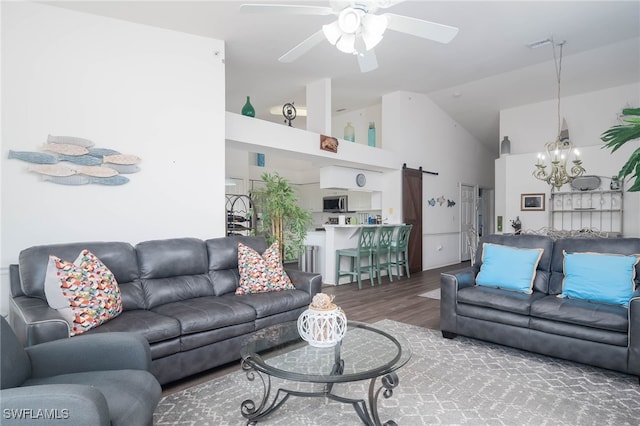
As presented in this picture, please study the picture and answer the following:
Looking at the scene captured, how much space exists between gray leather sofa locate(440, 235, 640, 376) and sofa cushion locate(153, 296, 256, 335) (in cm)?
190

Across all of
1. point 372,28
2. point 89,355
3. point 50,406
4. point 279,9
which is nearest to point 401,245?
point 372,28

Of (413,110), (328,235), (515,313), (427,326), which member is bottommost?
(427,326)

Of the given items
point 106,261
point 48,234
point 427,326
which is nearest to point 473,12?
point 427,326

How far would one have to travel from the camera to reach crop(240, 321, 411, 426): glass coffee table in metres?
1.77

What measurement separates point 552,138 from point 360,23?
6.87 m

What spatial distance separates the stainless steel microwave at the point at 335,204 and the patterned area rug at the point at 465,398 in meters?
5.87

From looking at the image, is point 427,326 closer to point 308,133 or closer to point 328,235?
point 328,235

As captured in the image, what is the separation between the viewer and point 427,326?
12.4 feet

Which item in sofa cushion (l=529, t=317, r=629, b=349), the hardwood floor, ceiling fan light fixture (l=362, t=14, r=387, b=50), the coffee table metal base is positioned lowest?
the hardwood floor

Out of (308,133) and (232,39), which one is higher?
(232,39)

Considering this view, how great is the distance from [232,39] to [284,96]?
2305 millimetres

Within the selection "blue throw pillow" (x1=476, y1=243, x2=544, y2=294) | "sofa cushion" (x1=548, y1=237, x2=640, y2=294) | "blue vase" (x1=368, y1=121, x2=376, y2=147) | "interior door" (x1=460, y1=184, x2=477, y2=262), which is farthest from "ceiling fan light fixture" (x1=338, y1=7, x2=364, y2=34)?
"interior door" (x1=460, y1=184, x2=477, y2=262)

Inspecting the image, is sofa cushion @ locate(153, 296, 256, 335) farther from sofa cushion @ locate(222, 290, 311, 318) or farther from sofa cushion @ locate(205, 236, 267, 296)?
sofa cushion @ locate(205, 236, 267, 296)

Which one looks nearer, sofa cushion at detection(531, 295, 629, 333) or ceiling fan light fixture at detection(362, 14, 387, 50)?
ceiling fan light fixture at detection(362, 14, 387, 50)
